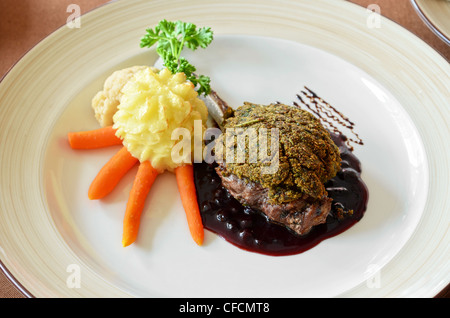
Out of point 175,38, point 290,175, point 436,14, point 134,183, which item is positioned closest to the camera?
point 290,175

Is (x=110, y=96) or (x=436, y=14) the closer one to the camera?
(x=110, y=96)

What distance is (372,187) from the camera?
3799mm

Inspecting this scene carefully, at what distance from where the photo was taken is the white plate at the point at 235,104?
3.25m

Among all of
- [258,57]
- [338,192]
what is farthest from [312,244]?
[258,57]

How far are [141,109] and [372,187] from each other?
6.71ft

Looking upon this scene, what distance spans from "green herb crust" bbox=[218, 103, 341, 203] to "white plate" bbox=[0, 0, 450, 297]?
50 centimetres

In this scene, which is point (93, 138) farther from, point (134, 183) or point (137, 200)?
point (137, 200)

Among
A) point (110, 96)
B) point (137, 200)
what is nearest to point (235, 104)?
point (110, 96)

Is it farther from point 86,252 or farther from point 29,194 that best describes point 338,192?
point 29,194

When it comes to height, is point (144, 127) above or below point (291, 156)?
above

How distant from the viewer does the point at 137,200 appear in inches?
143

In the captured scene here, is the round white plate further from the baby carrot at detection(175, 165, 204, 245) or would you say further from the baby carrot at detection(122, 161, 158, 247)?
the baby carrot at detection(122, 161, 158, 247)

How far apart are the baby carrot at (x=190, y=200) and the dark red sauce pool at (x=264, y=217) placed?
0.07 m

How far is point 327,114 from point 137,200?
1.98m
